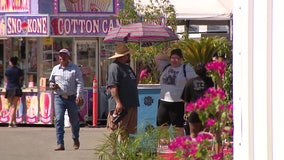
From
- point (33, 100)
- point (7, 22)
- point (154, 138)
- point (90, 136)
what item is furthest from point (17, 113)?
point (154, 138)

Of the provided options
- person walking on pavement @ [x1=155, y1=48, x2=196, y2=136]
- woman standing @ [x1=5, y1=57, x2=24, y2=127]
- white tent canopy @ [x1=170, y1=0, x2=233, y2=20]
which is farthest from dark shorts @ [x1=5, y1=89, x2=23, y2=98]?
person walking on pavement @ [x1=155, y1=48, x2=196, y2=136]

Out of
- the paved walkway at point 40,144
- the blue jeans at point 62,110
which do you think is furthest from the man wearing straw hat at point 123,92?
the blue jeans at point 62,110

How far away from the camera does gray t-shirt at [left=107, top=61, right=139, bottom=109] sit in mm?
9523

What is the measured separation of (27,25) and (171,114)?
7.97 metres

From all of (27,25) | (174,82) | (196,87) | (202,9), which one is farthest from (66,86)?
(27,25)

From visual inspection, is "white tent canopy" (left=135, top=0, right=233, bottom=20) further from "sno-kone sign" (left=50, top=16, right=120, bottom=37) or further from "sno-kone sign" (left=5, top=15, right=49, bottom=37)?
"sno-kone sign" (left=5, top=15, right=49, bottom=37)

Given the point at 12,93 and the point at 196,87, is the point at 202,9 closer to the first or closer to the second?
the point at 12,93

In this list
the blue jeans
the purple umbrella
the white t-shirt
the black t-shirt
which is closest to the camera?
the black t-shirt

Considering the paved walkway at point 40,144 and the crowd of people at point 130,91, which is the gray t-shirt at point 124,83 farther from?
the paved walkway at point 40,144

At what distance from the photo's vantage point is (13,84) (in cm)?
1727
